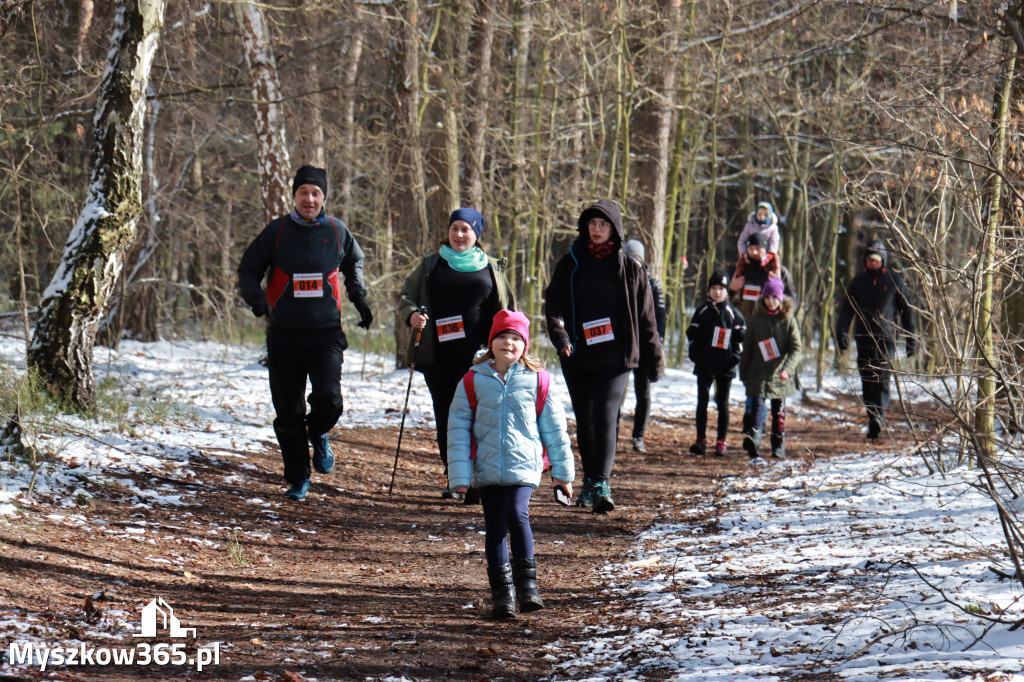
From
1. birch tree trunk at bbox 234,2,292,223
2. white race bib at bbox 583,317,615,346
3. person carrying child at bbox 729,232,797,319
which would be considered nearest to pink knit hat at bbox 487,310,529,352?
white race bib at bbox 583,317,615,346

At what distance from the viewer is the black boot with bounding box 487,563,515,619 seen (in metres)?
4.95

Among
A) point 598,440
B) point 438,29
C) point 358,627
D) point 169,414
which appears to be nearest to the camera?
point 358,627

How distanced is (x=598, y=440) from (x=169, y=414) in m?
4.25

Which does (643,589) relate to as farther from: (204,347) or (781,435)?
A: (204,347)

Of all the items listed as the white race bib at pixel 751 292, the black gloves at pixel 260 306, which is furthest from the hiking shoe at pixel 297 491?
the white race bib at pixel 751 292

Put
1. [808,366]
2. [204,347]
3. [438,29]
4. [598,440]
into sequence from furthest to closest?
[808,366], [204,347], [438,29], [598,440]

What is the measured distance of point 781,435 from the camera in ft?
33.1

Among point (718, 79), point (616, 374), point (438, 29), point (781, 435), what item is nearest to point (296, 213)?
point (616, 374)

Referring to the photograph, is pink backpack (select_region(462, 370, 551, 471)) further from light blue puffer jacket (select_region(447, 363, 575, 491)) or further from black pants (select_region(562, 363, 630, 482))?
black pants (select_region(562, 363, 630, 482))

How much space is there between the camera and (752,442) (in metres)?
9.99

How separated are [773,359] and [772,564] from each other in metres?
4.62

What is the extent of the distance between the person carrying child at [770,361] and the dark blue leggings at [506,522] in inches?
214

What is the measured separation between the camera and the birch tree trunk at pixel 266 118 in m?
12.7

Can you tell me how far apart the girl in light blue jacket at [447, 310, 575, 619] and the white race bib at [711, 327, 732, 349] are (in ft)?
17.2
